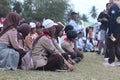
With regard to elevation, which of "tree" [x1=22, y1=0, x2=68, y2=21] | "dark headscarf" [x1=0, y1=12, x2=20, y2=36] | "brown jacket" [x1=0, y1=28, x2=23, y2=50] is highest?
"dark headscarf" [x1=0, y1=12, x2=20, y2=36]

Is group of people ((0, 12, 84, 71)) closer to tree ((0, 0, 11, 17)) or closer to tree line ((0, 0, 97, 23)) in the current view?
tree ((0, 0, 11, 17))

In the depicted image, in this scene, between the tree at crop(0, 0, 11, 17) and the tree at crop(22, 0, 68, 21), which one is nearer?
the tree at crop(0, 0, 11, 17)

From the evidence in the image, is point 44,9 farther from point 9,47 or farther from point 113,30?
point 9,47

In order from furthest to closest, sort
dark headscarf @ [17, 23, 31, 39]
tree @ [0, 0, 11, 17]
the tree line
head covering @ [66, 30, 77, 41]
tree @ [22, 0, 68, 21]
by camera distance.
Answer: tree @ [22, 0, 68, 21], the tree line, tree @ [0, 0, 11, 17], head covering @ [66, 30, 77, 41], dark headscarf @ [17, 23, 31, 39]

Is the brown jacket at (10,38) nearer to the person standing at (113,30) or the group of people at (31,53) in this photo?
the group of people at (31,53)

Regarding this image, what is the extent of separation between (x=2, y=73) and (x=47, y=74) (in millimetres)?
906

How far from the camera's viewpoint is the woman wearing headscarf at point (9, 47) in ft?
29.8

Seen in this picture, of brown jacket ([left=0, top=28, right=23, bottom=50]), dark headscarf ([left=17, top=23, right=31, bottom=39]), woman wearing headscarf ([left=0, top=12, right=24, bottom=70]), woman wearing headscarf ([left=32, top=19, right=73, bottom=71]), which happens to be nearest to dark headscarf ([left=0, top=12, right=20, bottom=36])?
woman wearing headscarf ([left=0, top=12, right=24, bottom=70])

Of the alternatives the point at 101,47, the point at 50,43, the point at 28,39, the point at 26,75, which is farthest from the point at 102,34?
the point at 26,75

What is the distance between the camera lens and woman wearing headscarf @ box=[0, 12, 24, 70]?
9.09m

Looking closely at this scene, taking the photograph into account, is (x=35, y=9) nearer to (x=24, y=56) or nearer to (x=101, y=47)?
(x=101, y=47)

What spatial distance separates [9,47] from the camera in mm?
9344

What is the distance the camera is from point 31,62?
916 centimetres

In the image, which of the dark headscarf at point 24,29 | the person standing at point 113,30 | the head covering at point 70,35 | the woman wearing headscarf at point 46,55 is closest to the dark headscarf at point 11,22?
the woman wearing headscarf at point 46,55
